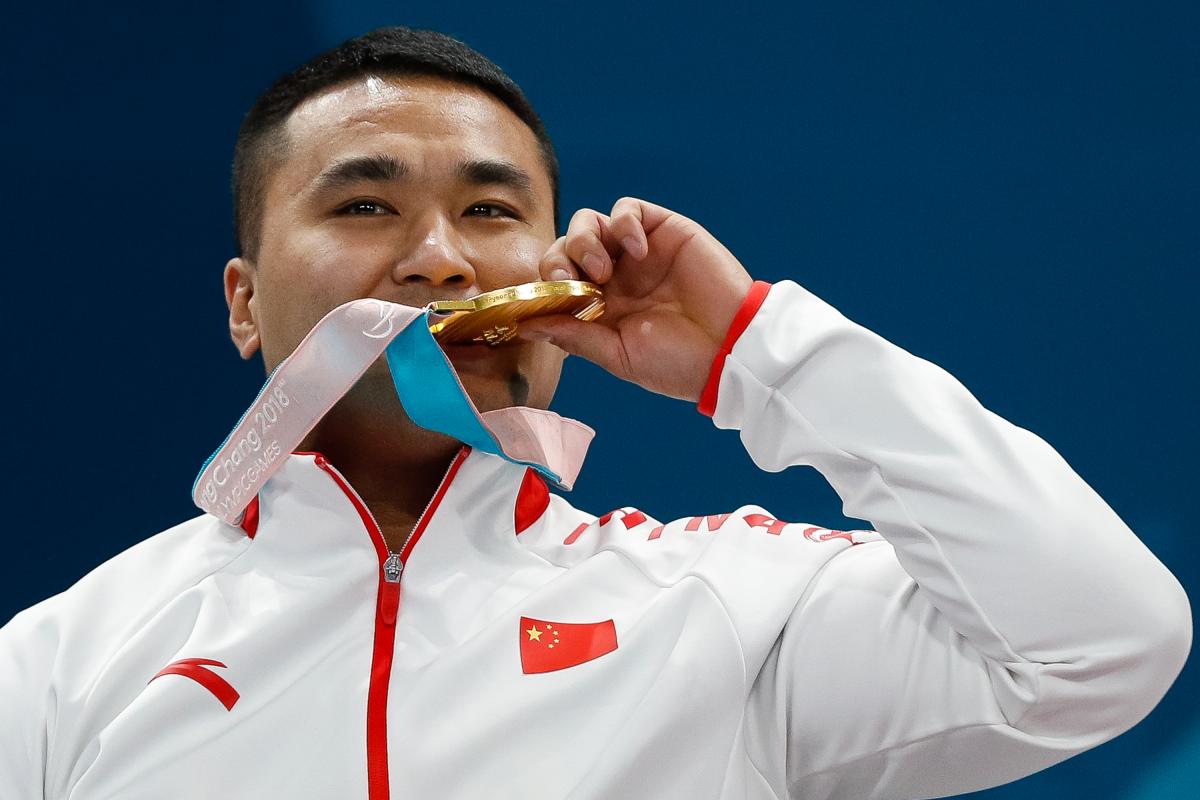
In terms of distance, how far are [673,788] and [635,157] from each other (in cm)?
122

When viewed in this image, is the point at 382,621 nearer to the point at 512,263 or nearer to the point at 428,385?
the point at 428,385

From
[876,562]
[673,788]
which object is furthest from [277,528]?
[876,562]

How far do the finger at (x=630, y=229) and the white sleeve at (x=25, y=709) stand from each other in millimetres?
745

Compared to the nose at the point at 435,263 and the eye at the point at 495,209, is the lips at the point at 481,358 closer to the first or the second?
the nose at the point at 435,263

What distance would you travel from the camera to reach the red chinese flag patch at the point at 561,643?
138 cm

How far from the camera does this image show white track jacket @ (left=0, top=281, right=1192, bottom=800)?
1.19 m

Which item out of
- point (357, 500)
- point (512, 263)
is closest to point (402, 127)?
point (512, 263)

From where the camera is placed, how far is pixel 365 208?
5.18 feet

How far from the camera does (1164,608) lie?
1182mm

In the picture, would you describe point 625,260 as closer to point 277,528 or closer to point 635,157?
point 277,528

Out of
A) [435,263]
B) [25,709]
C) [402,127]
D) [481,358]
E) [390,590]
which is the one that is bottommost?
[25,709]

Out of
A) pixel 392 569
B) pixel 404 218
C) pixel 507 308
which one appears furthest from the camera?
pixel 404 218

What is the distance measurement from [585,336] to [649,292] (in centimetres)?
8

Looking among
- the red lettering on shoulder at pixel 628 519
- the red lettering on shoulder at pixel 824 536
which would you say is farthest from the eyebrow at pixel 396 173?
the red lettering on shoulder at pixel 824 536
